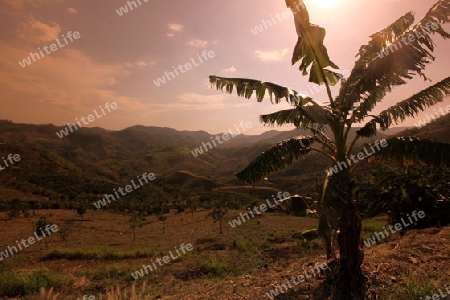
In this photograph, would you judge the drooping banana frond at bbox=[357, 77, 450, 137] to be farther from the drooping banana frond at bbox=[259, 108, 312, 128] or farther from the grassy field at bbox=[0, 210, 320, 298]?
the grassy field at bbox=[0, 210, 320, 298]

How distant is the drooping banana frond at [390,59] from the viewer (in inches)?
176

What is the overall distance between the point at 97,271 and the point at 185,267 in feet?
11.9

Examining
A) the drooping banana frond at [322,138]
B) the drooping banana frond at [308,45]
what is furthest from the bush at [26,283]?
the drooping banana frond at [308,45]

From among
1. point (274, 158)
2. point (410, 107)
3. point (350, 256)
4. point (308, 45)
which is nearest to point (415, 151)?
point (410, 107)

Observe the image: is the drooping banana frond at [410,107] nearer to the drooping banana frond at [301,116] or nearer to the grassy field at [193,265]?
the drooping banana frond at [301,116]

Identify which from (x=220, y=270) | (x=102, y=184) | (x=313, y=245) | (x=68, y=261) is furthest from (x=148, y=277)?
(x=102, y=184)

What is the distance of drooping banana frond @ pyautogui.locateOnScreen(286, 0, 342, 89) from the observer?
5.12m

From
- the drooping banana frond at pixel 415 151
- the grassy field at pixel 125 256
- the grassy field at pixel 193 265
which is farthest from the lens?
the grassy field at pixel 125 256

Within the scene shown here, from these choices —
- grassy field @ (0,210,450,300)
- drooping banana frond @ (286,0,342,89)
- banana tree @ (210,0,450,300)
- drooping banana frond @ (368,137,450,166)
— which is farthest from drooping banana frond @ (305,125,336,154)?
grassy field @ (0,210,450,300)

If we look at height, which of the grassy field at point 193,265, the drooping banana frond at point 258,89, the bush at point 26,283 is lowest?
the grassy field at point 193,265

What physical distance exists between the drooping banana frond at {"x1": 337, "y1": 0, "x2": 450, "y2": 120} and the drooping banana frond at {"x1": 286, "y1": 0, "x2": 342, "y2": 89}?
63 cm

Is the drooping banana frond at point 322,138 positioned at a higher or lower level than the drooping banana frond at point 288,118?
lower

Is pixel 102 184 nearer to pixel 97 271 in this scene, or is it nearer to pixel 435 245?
pixel 97 271

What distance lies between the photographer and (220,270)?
9805mm
